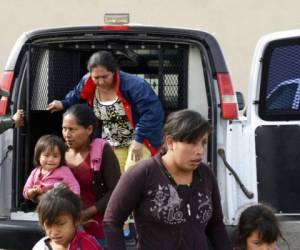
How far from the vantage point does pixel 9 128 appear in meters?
5.06

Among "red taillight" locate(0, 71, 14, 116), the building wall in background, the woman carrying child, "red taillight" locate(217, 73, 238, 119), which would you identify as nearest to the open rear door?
"red taillight" locate(217, 73, 238, 119)

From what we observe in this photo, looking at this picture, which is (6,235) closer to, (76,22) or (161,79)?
(161,79)

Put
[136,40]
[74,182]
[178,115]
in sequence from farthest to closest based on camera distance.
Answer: [136,40], [74,182], [178,115]

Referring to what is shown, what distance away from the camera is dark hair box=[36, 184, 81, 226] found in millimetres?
3854

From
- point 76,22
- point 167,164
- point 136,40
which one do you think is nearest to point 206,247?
point 167,164

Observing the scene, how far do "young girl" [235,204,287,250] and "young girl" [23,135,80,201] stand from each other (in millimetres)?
1155

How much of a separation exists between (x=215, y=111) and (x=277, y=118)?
0.40 metres

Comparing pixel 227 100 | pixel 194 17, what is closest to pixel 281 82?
pixel 227 100

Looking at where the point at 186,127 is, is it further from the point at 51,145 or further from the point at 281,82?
the point at 281,82

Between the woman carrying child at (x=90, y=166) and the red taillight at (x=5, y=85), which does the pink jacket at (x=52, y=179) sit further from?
the red taillight at (x=5, y=85)

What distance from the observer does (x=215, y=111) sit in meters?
5.14

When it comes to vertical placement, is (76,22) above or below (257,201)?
above

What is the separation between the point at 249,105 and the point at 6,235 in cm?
180

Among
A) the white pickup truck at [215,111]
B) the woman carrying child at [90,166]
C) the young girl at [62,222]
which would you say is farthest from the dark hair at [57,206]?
the white pickup truck at [215,111]
